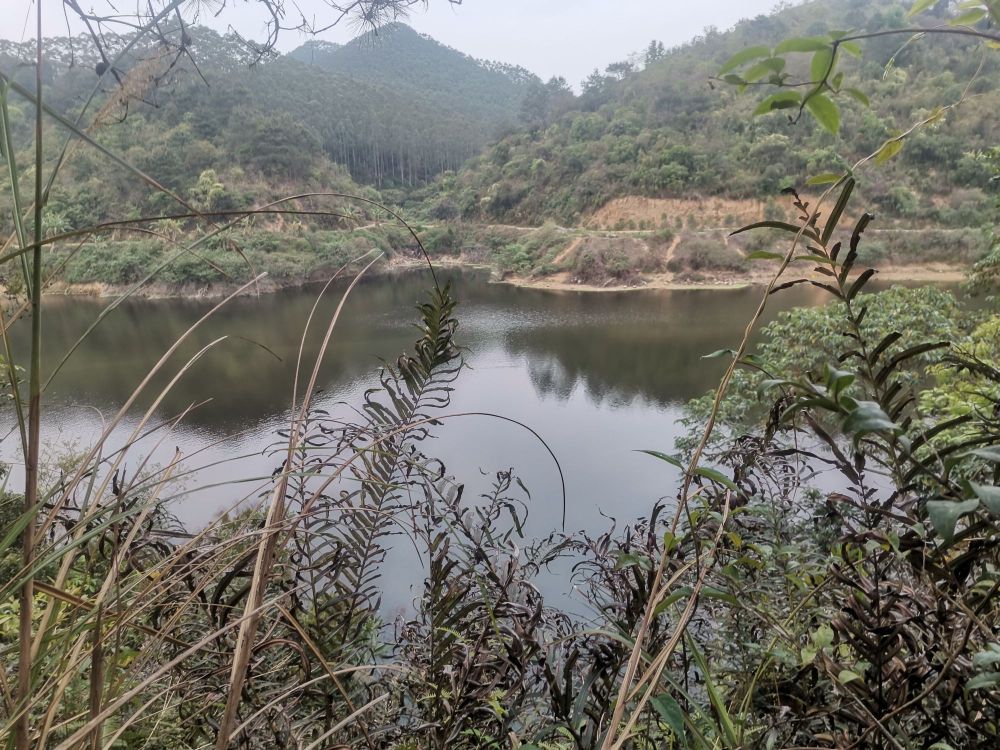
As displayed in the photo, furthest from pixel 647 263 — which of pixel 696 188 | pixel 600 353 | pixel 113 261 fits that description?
pixel 113 261

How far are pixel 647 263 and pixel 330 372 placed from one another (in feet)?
31.4

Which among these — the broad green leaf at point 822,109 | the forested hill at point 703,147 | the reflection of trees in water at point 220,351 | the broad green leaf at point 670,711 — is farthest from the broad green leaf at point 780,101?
the forested hill at point 703,147

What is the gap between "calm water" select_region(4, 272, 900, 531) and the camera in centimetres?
501

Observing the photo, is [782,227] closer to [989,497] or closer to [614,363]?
[989,497]

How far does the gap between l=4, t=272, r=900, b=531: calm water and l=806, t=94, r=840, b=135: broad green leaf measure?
254 centimetres

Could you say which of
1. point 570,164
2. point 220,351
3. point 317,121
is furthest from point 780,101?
point 317,121

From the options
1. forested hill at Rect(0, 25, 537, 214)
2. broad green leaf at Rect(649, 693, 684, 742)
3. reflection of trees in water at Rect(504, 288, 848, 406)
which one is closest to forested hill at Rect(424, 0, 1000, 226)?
reflection of trees in water at Rect(504, 288, 848, 406)

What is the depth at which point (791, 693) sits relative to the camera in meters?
0.51

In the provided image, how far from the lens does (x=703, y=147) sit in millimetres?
18328

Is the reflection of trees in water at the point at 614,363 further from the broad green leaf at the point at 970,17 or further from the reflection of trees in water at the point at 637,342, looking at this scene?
the broad green leaf at the point at 970,17

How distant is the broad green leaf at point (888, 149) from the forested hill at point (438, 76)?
3736cm

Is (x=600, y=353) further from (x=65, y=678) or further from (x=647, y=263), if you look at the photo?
(x=65, y=678)

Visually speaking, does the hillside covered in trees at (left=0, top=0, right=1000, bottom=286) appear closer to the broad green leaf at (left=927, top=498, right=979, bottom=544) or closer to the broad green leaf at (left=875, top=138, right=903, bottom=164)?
the broad green leaf at (left=875, top=138, right=903, bottom=164)

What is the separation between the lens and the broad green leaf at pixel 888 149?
355 millimetres
